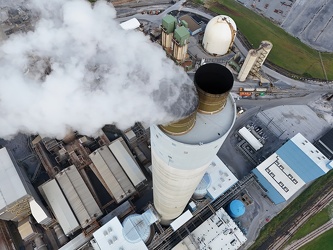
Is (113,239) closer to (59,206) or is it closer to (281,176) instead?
(59,206)

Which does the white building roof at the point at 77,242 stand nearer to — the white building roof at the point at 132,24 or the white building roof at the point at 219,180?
the white building roof at the point at 219,180

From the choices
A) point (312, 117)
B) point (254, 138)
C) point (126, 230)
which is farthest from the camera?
point (312, 117)

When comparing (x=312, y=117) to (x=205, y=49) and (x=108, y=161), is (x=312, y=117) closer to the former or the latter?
(x=205, y=49)

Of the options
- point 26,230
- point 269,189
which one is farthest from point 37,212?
point 269,189

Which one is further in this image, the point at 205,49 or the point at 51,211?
the point at 205,49

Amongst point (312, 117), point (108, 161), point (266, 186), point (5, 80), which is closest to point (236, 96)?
point (312, 117)

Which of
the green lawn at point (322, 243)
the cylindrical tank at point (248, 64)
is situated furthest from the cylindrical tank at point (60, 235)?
the cylindrical tank at point (248, 64)

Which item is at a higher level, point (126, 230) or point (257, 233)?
point (126, 230)
